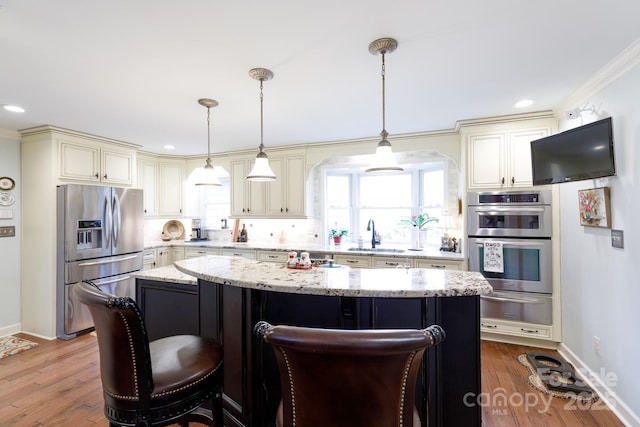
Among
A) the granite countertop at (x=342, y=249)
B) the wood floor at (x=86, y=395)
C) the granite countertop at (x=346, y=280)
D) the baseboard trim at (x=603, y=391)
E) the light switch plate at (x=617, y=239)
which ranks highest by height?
the light switch plate at (x=617, y=239)

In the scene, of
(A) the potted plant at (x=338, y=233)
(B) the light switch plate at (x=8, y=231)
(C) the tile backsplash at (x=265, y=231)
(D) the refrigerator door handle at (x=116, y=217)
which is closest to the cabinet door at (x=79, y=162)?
(D) the refrigerator door handle at (x=116, y=217)

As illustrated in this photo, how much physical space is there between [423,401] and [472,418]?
11.6 inches

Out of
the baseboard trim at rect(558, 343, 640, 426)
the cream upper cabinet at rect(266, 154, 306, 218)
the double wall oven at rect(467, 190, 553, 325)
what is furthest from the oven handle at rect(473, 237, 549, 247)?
the cream upper cabinet at rect(266, 154, 306, 218)

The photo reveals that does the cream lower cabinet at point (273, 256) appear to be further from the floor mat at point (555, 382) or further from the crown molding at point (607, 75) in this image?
the crown molding at point (607, 75)

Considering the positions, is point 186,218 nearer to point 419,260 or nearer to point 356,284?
point 419,260

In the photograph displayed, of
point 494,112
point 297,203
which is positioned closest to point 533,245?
point 494,112

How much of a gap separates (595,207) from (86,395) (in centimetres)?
433

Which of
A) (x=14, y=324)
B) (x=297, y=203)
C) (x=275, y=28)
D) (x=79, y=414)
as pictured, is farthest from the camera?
(x=297, y=203)

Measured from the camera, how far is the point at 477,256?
3.31m

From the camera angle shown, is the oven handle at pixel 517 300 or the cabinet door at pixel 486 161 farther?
the cabinet door at pixel 486 161

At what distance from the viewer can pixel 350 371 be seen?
2.80 feet

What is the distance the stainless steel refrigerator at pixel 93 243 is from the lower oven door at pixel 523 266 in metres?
4.44

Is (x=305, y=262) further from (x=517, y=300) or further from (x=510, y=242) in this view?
(x=517, y=300)

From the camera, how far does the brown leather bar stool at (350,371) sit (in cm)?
79
